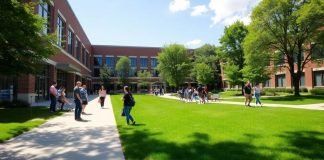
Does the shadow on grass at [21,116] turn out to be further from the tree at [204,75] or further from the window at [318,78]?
the tree at [204,75]

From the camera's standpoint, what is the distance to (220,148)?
7449 mm

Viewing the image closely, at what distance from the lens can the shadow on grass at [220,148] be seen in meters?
6.71

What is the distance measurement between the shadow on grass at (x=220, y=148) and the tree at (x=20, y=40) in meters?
5.78

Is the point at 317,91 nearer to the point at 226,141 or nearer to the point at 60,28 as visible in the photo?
the point at 60,28

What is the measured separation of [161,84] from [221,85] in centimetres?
1640

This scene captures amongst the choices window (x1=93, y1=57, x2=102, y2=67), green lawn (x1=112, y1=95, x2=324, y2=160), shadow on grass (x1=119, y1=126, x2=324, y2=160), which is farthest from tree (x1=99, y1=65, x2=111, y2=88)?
shadow on grass (x1=119, y1=126, x2=324, y2=160)

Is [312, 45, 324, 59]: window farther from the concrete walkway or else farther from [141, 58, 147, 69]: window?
[141, 58, 147, 69]: window

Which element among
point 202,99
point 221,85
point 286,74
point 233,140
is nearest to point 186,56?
point 221,85

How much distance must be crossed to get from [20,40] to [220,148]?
28.9 ft

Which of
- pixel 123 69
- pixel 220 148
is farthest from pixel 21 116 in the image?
pixel 123 69

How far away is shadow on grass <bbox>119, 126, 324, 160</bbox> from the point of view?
6.71 metres

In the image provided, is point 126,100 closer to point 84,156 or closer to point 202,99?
point 84,156

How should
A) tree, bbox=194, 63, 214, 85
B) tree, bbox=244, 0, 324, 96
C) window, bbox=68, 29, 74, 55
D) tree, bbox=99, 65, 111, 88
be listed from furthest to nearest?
1. tree, bbox=99, 65, 111, 88
2. tree, bbox=194, 63, 214, 85
3. window, bbox=68, 29, 74, 55
4. tree, bbox=244, 0, 324, 96

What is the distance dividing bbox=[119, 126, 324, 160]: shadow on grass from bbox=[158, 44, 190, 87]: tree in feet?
186
